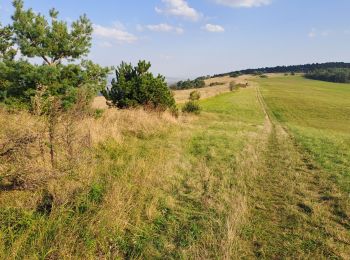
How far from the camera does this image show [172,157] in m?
10.2

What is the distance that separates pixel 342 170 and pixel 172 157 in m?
5.34

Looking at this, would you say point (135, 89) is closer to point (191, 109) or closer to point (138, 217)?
point (191, 109)

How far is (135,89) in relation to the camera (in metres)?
18.8

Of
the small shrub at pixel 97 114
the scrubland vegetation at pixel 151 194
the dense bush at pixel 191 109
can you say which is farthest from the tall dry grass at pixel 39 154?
the dense bush at pixel 191 109

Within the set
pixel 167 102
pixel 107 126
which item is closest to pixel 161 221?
pixel 107 126

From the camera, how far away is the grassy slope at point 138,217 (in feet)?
14.5

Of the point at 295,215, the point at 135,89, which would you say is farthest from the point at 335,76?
the point at 295,215

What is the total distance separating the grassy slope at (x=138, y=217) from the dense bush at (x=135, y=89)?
9.69 m

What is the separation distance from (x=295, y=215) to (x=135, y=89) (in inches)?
560

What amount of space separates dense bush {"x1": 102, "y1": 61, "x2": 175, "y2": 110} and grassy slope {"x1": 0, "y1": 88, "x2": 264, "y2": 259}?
969 centimetres

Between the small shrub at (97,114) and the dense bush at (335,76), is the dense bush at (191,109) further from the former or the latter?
the dense bush at (335,76)

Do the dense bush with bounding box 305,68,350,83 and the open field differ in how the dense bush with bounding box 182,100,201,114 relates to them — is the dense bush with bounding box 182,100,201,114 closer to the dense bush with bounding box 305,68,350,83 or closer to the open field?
the open field

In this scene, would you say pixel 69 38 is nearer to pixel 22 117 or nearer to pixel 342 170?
pixel 22 117

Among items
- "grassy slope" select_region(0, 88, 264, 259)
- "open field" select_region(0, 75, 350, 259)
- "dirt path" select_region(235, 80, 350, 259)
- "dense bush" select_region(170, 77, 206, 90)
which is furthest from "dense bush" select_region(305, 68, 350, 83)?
"grassy slope" select_region(0, 88, 264, 259)
